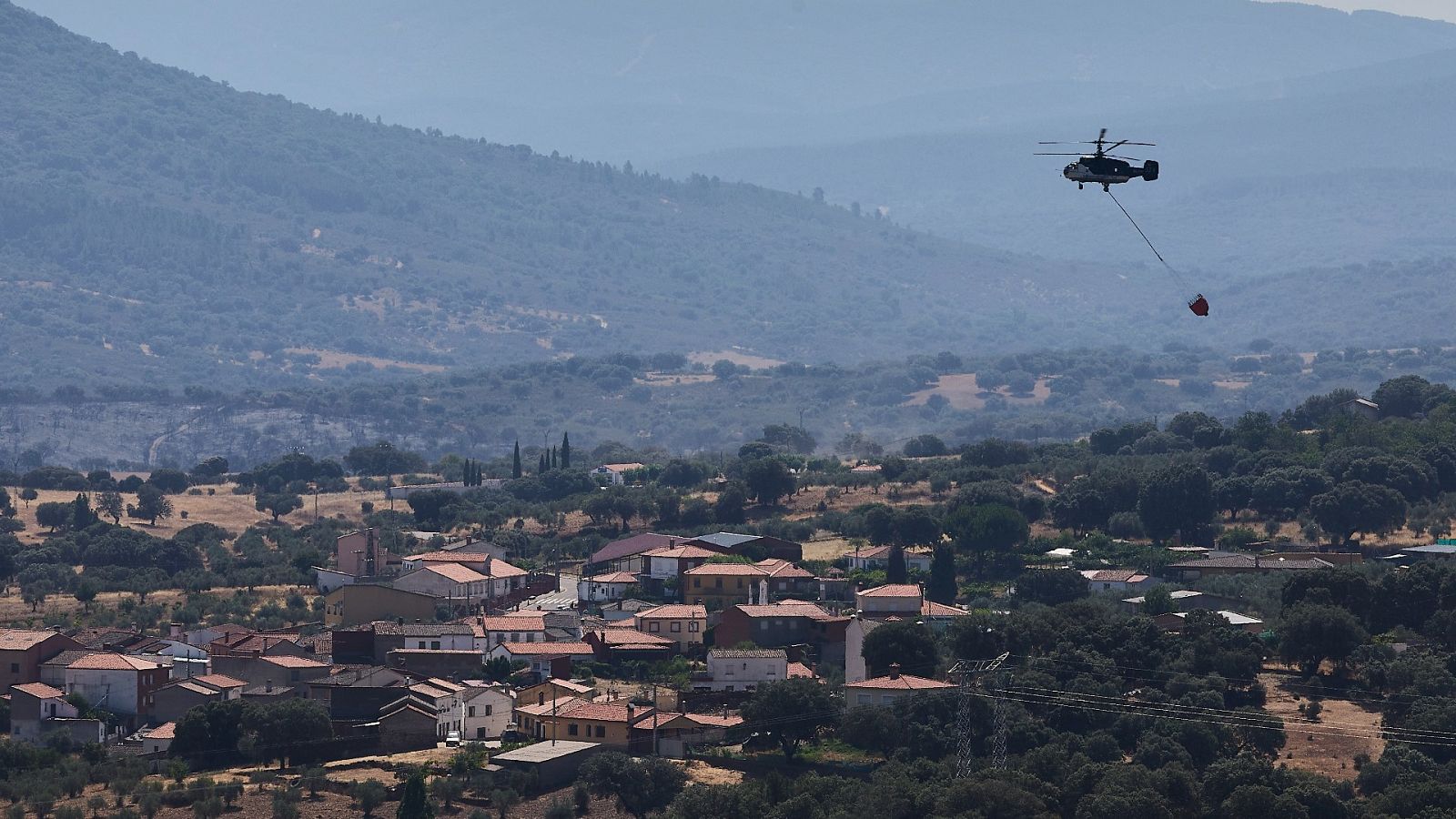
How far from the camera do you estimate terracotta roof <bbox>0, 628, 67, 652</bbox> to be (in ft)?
225

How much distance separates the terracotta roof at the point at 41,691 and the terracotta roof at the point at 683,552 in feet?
75.6

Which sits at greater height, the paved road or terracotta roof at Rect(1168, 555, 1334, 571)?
terracotta roof at Rect(1168, 555, 1334, 571)

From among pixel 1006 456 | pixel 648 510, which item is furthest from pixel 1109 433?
pixel 648 510

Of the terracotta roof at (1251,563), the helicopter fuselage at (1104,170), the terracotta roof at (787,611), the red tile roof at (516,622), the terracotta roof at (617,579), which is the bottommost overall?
the red tile roof at (516,622)

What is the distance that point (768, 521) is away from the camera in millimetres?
98250

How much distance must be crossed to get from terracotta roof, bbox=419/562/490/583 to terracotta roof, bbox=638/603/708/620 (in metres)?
7.95

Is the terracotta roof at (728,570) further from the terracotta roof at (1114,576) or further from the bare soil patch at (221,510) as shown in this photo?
the bare soil patch at (221,510)

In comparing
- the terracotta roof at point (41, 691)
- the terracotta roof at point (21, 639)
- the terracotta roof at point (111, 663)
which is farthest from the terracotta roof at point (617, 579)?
the terracotta roof at point (41, 691)

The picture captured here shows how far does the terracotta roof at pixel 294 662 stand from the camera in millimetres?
67750

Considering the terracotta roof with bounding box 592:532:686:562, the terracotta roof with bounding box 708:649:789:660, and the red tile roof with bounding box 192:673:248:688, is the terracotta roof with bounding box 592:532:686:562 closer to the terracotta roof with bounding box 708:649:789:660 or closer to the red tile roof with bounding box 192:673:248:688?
the terracotta roof with bounding box 708:649:789:660

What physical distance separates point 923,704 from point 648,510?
4202 centimetres

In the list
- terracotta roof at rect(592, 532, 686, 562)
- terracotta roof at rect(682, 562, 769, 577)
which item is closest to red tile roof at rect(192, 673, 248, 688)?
terracotta roof at rect(682, 562, 769, 577)

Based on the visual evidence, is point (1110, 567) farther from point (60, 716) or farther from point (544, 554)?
point (60, 716)

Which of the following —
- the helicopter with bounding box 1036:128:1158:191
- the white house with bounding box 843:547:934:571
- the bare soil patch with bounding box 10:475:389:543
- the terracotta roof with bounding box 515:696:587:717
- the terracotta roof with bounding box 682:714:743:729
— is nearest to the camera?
the helicopter with bounding box 1036:128:1158:191
